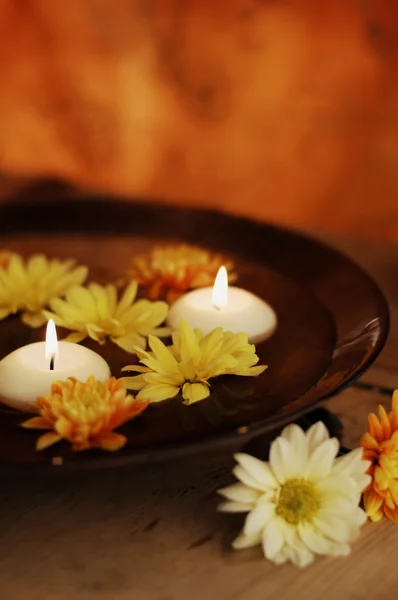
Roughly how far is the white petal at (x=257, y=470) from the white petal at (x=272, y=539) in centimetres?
2

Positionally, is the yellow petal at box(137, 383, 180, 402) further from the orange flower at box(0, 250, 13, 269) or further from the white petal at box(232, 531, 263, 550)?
the orange flower at box(0, 250, 13, 269)

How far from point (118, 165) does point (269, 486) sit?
101 cm

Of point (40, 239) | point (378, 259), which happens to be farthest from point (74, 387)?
point (378, 259)

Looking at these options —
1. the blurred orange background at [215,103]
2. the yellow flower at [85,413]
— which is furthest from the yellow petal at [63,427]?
the blurred orange background at [215,103]

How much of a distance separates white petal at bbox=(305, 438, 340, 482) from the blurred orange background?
0.83 metres

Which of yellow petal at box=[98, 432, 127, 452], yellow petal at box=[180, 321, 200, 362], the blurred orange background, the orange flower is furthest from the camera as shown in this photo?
the blurred orange background

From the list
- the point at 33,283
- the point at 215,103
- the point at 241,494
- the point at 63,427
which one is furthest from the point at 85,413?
the point at 215,103

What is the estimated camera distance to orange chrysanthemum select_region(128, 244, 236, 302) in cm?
77

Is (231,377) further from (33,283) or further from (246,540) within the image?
(33,283)

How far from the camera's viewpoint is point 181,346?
0.60 meters

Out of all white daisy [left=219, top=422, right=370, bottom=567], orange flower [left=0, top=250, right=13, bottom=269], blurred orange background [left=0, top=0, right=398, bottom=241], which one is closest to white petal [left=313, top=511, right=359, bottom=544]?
white daisy [left=219, top=422, right=370, bottom=567]

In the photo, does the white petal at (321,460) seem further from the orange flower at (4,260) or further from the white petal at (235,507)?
the orange flower at (4,260)

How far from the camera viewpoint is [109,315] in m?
0.70

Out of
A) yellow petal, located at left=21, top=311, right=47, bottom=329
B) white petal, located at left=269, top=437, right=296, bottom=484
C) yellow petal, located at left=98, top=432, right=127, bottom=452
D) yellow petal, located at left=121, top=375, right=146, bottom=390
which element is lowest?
yellow petal, located at left=21, top=311, right=47, bottom=329
